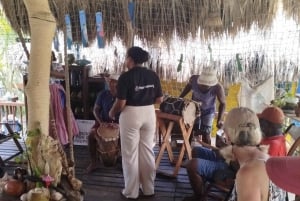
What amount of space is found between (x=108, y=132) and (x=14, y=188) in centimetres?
181

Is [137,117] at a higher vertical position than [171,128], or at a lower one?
higher

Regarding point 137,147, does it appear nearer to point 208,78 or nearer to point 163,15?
point 208,78

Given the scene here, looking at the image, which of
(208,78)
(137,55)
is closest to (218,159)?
(208,78)

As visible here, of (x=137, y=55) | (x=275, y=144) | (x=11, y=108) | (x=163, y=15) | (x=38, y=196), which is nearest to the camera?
(x=38, y=196)

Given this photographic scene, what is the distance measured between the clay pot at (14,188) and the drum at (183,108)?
1.92m

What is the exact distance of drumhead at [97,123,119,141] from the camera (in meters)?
3.90

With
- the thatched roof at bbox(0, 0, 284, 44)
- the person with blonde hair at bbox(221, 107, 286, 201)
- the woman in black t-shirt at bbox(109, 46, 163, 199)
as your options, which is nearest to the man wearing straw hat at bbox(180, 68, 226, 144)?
the thatched roof at bbox(0, 0, 284, 44)

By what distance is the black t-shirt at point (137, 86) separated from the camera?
2.91 meters

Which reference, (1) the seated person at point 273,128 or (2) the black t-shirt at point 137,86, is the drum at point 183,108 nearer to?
(2) the black t-shirt at point 137,86

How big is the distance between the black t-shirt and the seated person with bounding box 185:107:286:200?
753mm

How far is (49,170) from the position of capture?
212 cm

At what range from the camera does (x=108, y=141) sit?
12.9 feet

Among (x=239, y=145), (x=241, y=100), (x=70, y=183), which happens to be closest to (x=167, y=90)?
(x=241, y=100)

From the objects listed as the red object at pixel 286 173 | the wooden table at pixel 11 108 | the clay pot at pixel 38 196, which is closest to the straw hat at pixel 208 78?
the clay pot at pixel 38 196
